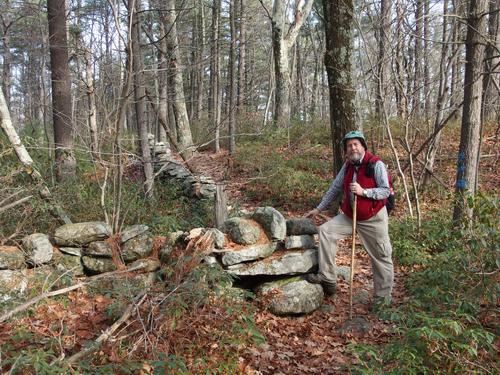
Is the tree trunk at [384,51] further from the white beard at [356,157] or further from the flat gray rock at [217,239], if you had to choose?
the flat gray rock at [217,239]

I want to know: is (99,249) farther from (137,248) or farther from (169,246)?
(169,246)

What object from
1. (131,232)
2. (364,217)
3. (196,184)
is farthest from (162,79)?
(364,217)

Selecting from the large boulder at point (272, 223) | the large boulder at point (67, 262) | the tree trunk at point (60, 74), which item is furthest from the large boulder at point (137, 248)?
the tree trunk at point (60, 74)

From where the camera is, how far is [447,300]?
3672mm

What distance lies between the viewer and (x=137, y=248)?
201 inches

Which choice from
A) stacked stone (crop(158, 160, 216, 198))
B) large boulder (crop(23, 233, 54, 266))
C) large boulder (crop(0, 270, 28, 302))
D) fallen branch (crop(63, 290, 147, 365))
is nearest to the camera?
fallen branch (crop(63, 290, 147, 365))

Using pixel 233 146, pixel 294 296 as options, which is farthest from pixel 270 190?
pixel 294 296

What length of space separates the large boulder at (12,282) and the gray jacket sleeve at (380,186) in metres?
4.00

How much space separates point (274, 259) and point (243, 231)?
527 mm

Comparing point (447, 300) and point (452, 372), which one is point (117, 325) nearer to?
point (452, 372)

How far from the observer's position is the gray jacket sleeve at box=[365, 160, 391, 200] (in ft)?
14.3

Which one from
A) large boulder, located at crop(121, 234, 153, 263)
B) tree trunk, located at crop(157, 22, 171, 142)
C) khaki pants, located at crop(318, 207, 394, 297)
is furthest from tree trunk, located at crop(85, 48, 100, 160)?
khaki pants, located at crop(318, 207, 394, 297)

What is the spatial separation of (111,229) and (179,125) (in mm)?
7731

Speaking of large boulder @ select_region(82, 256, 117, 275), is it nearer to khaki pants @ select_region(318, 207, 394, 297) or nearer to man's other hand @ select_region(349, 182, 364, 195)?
khaki pants @ select_region(318, 207, 394, 297)
